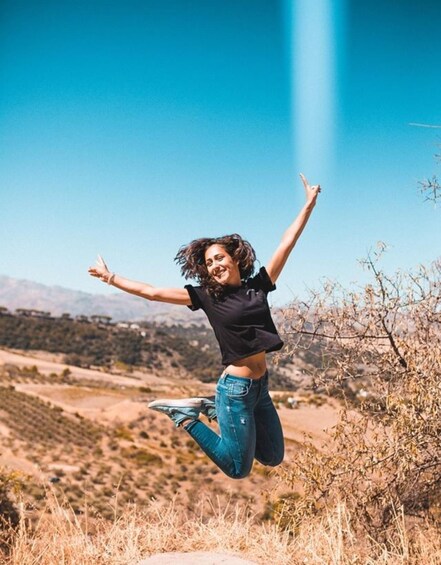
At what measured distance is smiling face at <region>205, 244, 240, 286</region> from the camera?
468 cm

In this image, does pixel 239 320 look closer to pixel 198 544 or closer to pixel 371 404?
pixel 198 544

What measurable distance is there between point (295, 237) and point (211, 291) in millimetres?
813

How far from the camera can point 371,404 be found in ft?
27.5

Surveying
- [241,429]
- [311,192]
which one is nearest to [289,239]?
[311,192]

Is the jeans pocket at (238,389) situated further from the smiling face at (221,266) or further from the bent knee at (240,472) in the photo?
the smiling face at (221,266)

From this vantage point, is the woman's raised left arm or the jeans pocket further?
the woman's raised left arm

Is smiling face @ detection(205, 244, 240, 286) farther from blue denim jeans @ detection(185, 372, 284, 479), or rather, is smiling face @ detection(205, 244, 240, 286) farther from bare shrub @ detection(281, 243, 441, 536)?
bare shrub @ detection(281, 243, 441, 536)

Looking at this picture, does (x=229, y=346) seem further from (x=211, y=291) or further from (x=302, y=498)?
(x=302, y=498)

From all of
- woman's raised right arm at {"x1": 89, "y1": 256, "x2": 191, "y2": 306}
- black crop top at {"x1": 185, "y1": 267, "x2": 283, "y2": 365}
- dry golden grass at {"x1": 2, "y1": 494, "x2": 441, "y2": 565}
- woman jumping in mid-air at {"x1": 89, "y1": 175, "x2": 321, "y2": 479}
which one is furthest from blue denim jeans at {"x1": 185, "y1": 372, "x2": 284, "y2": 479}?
dry golden grass at {"x1": 2, "y1": 494, "x2": 441, "y2": 565}

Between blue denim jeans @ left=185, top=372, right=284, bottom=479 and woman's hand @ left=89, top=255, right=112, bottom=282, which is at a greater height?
woman's hand @ left=89, top=255, right=112, bottom=282

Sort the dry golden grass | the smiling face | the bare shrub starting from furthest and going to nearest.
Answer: the bare shrub
the dry golden grass
the smiling face

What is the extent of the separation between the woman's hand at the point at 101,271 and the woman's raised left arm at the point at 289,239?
1225mm

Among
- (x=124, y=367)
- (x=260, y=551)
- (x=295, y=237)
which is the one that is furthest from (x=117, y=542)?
(x=124, y=367)

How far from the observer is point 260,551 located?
569 cm
